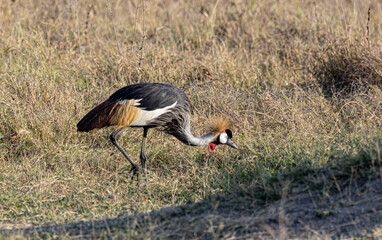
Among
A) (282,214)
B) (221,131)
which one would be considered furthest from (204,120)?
(282,214)

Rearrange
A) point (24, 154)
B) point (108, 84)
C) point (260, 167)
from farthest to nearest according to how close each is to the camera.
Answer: point (108, 84) < point (24, 154) < point (260, 167)

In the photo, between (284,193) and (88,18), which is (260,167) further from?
(88,18)

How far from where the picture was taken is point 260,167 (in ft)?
14.9

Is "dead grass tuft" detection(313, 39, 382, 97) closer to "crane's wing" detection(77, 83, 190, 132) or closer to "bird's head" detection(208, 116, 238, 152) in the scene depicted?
"bird's head" detection(208, 116, 238, 152)

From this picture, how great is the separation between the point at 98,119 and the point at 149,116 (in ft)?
1.49

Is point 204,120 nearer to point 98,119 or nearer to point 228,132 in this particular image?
point 228,132

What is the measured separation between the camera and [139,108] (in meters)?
4.77

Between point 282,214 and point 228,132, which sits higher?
point 282,214

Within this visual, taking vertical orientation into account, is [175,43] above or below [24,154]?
above

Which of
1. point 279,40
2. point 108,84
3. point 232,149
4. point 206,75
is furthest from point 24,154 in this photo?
point 279,40

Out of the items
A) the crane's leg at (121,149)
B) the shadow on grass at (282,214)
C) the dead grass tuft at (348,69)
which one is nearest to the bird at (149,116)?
the crane's leg at (121,149)

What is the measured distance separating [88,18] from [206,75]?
2472mm

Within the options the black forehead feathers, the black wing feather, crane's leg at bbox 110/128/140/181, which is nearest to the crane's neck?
the black forehead feathers

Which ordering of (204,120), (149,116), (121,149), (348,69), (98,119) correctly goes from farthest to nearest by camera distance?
1. (348,69)
2. (204,120)
3. (121,149)
4. (149,116)
5. (98,119)
